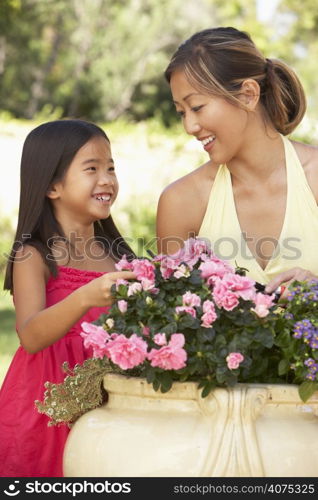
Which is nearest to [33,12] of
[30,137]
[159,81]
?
[159,81]

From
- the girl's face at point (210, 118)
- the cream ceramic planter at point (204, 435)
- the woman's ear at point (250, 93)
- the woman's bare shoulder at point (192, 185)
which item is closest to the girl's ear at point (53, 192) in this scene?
the woman's bare shoulder at point (192, 185)

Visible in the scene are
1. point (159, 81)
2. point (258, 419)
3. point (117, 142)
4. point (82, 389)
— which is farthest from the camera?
point (159, 81)

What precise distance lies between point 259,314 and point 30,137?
1.61m

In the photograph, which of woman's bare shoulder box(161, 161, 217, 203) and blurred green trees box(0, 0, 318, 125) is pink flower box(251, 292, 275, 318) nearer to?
woman's bare shoulder box(161, 161, 217, 203)

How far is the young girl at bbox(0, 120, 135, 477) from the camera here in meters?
3.00

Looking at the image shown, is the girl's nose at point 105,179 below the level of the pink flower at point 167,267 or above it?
above

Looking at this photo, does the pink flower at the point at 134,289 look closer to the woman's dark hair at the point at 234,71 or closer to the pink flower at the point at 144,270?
the pink flower at the point at 144,270

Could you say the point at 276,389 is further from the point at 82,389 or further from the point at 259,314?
the point at 82,389

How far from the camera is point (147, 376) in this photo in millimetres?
2203

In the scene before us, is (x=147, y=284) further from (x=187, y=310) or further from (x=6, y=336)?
(x=6, y=336)

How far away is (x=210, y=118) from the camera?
10.4ft

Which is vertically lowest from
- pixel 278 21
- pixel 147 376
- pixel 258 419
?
pixel 258 419

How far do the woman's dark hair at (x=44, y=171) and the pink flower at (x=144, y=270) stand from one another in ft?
3.07
